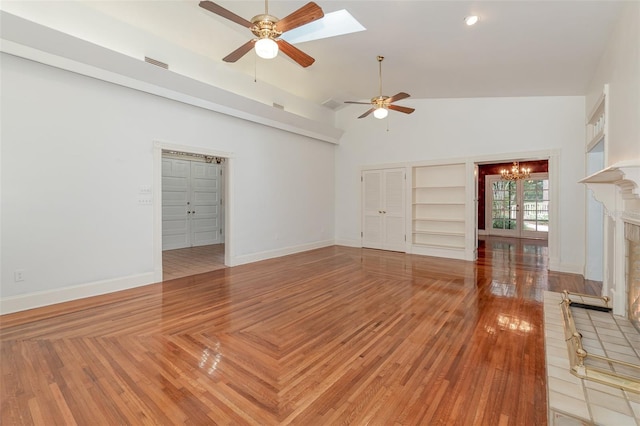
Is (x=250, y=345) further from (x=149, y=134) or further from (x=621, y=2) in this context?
(x=621, y=2)

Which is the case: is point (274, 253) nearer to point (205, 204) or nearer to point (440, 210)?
point (205, 204)

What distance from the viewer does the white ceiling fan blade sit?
3.88 metres

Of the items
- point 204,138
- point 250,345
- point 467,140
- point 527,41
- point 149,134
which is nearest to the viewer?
point 250,345

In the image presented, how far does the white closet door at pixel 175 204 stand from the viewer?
755cm

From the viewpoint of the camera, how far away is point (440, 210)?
704 cm

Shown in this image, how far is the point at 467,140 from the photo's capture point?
6250mm

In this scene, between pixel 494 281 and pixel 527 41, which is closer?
pixel 527 41

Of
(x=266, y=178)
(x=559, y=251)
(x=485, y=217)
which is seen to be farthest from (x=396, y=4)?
(x=485, y=217)

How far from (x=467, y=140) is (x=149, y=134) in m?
6.10

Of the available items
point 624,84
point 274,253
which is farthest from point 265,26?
point 274,253

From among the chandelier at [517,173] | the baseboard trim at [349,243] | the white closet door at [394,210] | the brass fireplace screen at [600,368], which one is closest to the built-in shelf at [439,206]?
the white closet door at [394,210]

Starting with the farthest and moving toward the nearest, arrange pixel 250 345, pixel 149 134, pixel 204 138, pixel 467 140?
1. pixel 467 140
2. pixel 204 138
3. pixel 149 134
4. pixel 250 345

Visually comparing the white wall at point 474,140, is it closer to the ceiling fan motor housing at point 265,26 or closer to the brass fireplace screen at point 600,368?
the brass fireplace screen at point 600,368

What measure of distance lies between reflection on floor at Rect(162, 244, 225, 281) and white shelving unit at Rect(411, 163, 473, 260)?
4651mm
